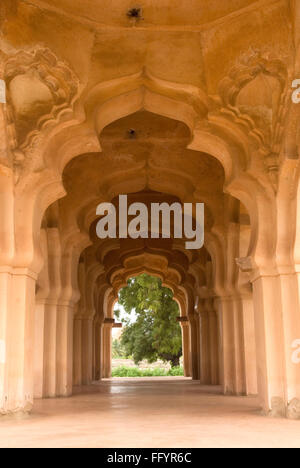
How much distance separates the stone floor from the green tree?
20.2 m

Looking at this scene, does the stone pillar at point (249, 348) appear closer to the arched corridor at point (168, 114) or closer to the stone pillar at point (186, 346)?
the arched corridor at point (168, 114)

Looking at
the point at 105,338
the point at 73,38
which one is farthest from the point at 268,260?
the point at 105,338

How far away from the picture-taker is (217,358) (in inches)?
649

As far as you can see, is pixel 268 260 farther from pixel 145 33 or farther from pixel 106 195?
pixel 106 195

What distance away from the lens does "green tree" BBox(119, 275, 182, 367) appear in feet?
99.5

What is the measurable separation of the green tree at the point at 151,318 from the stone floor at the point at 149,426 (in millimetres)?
20179

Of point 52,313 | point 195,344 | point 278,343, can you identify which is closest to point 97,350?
point 195,344

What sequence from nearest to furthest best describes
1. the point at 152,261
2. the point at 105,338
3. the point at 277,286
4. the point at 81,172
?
the point at 277,286 → the point at 81,172 → the point at 152,261 → the point at 105,338

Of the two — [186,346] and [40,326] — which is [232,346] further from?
[186,346]

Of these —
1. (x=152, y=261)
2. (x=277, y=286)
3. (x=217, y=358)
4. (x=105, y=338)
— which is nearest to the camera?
(x=277, y=286)

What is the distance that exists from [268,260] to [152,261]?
45.5ft

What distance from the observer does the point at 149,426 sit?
6.57 meters
